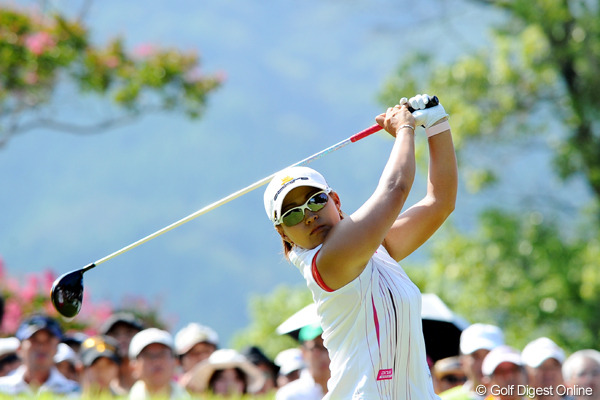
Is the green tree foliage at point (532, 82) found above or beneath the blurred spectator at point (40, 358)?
above

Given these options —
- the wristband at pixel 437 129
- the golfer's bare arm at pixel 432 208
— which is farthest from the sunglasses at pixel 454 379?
the wristband at pixel 437 129

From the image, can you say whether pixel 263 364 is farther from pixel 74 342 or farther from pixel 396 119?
pixel 396 119

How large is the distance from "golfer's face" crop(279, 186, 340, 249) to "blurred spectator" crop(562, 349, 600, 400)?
13.0 ft

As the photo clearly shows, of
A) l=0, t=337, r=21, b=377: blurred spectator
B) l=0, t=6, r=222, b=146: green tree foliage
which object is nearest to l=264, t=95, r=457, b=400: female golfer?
l=0, t=337, r=21, b=377: blurred spectator

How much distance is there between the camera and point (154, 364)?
21.3 feet

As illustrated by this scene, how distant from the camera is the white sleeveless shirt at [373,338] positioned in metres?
3.08

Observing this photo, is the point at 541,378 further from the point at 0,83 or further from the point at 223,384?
the point at 0,83

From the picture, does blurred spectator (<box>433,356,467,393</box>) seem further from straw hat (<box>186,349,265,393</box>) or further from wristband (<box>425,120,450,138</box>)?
wristband (<box>425,120,450,138</box>)

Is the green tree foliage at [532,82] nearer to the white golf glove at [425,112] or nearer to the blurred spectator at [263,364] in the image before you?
the blurred spectator at [263,364]

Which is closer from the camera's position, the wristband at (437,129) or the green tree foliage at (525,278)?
the wristband at (437,129)

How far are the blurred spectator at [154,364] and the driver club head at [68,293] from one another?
2.35m

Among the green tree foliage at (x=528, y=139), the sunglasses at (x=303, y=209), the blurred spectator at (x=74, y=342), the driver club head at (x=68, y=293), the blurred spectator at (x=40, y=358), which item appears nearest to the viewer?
the sunglasses at (x=303, y=209)

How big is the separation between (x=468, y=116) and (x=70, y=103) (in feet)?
21.0

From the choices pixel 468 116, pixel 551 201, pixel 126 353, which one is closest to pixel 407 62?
pixel 468 116
